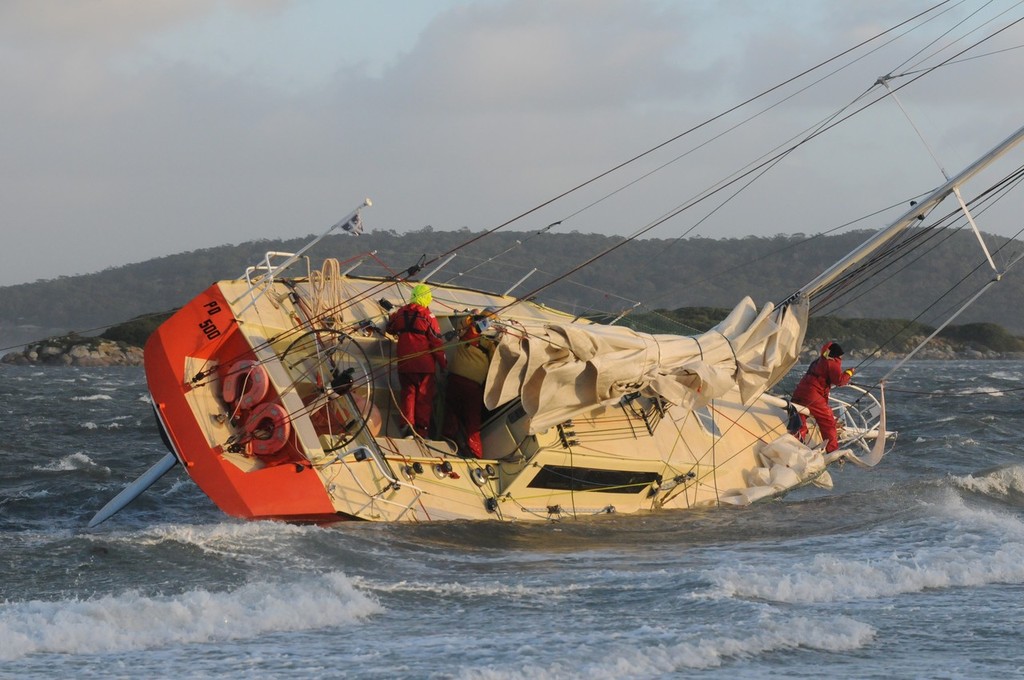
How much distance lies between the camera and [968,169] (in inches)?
566

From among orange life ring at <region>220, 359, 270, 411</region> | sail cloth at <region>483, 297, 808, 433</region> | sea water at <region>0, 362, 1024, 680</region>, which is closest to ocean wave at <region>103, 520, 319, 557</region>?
sea water at <region>0, 362, 1024, 680</region>

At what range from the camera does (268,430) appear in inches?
456

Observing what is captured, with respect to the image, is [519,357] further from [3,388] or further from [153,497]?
[3,388]

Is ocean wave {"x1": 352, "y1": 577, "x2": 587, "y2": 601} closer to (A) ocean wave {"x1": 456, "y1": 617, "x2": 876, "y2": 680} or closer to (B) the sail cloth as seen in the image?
(A) ocean wave {"x1": 456, "y1": 617, "x2": 876, "y2": 680}

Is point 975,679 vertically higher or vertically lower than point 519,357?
lower

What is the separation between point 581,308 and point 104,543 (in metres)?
7.42

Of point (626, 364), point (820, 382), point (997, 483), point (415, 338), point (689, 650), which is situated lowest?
point (689, 650)

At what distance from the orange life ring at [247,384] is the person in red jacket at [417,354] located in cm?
139

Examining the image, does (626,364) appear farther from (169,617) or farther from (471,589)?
(169,617)

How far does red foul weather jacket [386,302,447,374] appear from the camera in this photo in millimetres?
12359

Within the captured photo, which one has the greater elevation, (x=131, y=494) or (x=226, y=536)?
(x=131, y=494)

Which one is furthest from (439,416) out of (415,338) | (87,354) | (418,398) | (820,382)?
(87,354)

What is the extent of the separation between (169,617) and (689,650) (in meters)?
3.46

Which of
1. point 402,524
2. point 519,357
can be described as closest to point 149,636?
point 402,524
